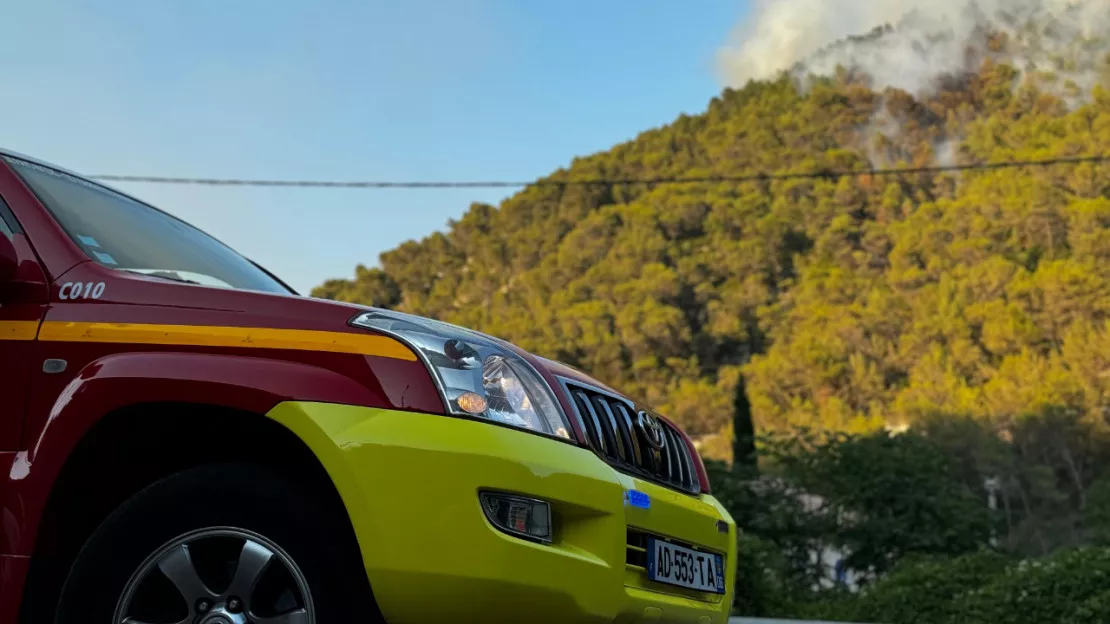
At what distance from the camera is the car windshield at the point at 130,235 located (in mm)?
2998

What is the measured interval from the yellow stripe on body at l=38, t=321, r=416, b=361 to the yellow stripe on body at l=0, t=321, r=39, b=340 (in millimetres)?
46

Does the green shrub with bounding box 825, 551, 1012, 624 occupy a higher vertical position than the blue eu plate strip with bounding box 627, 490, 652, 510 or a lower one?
higher

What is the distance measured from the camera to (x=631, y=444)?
9.96 feet

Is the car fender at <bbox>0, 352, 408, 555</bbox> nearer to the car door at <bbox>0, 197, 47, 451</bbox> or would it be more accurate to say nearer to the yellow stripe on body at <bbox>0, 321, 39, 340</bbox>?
the car door at <bbox>0, 197, 47, 451</bbox>

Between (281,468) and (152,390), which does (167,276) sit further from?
(281,468)

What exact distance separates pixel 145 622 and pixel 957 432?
40.1 metres

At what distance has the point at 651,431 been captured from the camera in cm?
322

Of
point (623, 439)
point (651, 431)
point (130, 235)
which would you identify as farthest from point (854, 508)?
point (130, 235)

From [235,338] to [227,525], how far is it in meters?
0.44

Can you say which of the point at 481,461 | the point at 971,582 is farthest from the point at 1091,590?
the point at 481,461

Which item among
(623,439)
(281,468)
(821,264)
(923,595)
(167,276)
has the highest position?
(821,264)

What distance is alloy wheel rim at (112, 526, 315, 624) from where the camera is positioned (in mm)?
2381

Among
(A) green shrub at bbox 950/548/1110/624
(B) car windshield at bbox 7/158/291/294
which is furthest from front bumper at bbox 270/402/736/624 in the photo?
(A) green shrub at bbox 950/548/1110/624

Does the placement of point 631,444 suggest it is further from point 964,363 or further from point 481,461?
point 964,363
